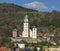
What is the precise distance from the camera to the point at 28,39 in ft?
204

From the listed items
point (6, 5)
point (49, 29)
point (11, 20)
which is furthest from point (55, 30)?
point (6, 5)

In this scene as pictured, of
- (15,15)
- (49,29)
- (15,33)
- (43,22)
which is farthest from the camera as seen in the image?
(15,15)

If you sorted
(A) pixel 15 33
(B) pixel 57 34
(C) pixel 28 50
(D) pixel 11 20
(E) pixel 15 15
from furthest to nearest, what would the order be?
(E) pixel 15 15 → (D) pixel 11 20 → (B) pixel 57 34 → (A) pixel 15 33 → (C) pixel 28 50

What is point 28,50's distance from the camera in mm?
46562

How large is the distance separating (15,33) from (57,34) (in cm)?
1176

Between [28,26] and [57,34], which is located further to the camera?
[57,34]

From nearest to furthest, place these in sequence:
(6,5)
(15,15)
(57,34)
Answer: (57,34) → (15,15) → (6,5)

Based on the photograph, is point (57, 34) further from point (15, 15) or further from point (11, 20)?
point (15, 15)

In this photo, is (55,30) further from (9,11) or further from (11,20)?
(9,11)

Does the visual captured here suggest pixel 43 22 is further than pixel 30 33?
Yes

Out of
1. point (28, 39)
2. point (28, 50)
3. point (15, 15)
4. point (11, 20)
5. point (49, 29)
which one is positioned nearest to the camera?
point (28, 50)

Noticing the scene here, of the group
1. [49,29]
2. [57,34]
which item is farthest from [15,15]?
[57,34]

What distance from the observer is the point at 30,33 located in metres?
65.1

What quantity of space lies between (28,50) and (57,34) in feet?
110
